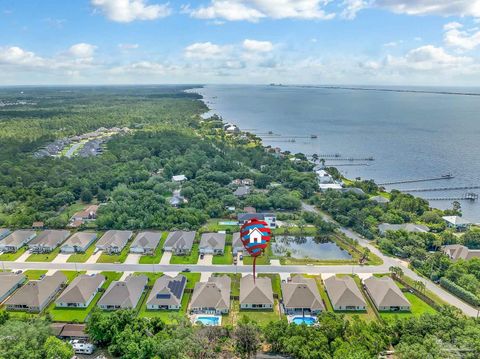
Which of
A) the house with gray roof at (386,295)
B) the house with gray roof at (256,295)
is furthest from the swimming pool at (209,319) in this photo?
the house with gray roof at (386,295)

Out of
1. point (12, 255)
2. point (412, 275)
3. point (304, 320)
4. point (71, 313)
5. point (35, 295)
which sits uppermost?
point (35, 295)

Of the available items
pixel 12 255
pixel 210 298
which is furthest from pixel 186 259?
pixel 12 255

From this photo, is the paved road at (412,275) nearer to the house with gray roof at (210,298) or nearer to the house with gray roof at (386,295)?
the house with gray roof at (386,295)

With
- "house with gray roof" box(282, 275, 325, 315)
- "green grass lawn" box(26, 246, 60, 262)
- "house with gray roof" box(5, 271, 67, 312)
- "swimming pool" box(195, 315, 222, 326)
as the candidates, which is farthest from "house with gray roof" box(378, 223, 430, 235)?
"green grass lawn" box(26, 246, 60, 262)

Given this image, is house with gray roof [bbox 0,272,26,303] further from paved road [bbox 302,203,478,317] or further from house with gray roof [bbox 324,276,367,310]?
paved road [bbox 302,203,478,317]

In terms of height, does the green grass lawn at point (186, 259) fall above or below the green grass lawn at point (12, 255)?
above

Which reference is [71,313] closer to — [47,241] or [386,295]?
[47,241]
